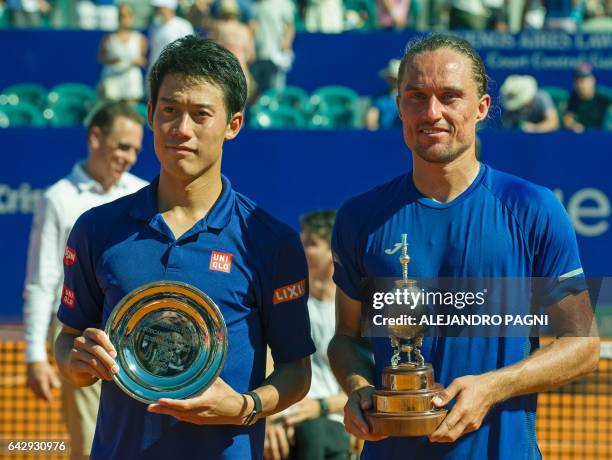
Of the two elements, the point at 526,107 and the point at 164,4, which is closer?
the point at 526,107

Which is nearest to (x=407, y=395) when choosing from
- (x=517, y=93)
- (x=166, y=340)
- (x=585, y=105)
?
(x=166, y=340)

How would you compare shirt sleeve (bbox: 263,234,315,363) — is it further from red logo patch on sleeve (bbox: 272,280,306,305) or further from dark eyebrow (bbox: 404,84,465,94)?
dark eyebrow (bbox: 404,84,465,94)

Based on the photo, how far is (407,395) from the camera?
3.08m

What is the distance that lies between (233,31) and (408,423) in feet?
32.4

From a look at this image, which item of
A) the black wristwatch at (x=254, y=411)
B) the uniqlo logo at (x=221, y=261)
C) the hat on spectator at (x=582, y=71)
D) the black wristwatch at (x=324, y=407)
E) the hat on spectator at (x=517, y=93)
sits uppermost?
the hat on spectator at (x=582, y=71)

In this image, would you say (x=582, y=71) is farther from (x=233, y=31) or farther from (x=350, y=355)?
(x=350, y=355)

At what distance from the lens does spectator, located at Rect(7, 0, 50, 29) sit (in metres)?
13.7

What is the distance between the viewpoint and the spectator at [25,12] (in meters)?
13.7

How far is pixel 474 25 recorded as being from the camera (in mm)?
13617

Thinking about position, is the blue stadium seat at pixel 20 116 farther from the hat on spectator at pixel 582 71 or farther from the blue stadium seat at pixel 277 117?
the hat on spectator at pixel 582 71

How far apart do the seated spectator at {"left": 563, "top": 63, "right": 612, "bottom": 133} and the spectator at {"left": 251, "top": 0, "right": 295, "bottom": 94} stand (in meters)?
3.34

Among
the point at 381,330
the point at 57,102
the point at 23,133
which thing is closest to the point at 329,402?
the point at 381,330

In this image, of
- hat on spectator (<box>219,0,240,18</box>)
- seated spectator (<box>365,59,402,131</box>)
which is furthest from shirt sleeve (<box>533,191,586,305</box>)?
hat on spectator (<box>219,0,240,18</box>)

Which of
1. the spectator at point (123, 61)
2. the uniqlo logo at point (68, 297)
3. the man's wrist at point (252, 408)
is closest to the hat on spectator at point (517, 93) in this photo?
the spectator at point (123, 61)
